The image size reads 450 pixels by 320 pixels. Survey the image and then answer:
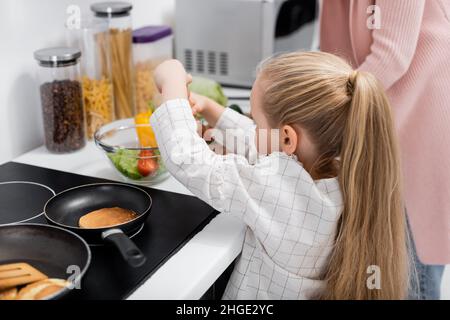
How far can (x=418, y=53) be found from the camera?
127 cm

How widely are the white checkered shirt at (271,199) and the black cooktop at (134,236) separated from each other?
3.4 inches

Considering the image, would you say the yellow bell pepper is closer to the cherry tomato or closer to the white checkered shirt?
the cherry tomato

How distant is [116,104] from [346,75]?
2.19ft

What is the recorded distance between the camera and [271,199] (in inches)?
36.8

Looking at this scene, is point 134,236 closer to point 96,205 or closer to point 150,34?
point 96,205

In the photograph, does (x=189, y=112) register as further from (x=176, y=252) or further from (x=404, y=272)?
(x=404, y=272)

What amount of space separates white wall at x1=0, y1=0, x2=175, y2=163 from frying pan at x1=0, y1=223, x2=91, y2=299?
0.41m

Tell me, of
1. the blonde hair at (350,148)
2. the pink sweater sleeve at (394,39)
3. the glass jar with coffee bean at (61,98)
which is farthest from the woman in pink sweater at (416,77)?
the glass jar with coffee bean at (61,98)

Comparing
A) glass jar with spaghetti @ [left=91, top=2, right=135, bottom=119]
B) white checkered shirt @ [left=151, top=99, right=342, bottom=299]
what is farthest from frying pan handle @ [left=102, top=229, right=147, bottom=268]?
glass jar with spaghetti @ [left=91, top=2, right=135, bottom=119]

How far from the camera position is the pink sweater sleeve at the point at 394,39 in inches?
44.8

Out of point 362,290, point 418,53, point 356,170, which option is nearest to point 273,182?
point 356,170

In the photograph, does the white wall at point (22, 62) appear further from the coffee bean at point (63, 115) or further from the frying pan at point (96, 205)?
the frying pan at point (96, 205)

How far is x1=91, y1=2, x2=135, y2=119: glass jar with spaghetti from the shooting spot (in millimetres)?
1361

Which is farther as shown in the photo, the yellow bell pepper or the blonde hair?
the yellow bell pepper
